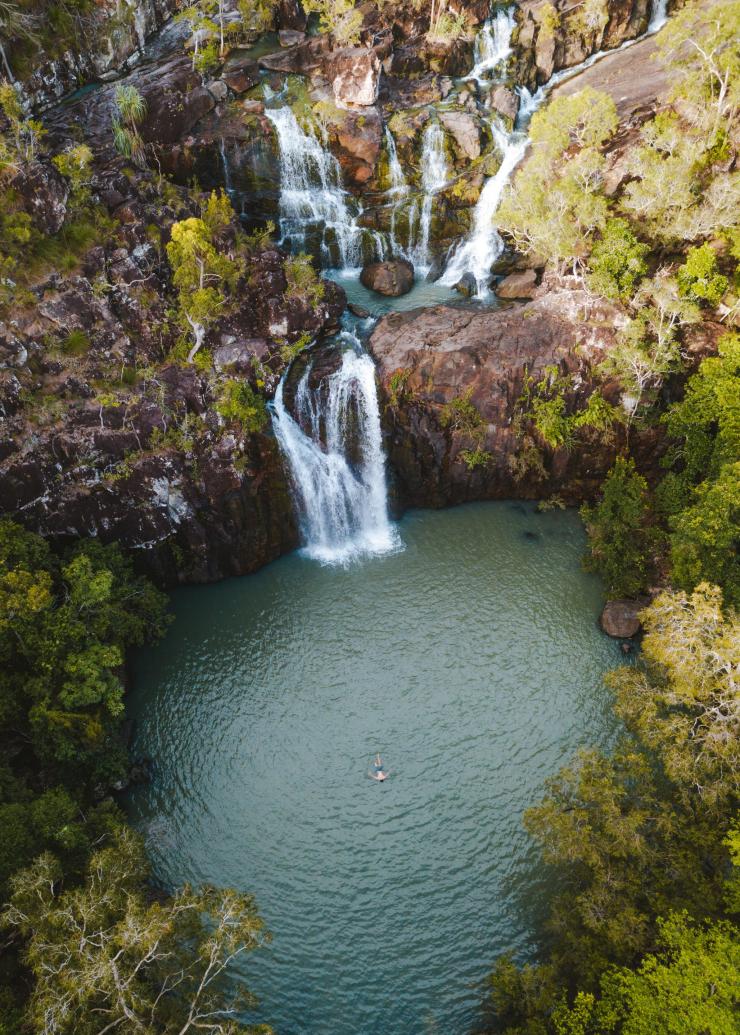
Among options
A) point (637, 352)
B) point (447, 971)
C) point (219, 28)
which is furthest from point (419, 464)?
point (219, 28)

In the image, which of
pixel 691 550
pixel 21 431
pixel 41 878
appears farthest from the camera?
pixel 21 431

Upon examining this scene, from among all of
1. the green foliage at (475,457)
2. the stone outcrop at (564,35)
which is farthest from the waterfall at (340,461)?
the stone outcrop at (564,35)

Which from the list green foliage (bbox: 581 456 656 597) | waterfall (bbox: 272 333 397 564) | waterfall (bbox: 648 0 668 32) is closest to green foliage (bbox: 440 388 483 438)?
waterfall (bbox: 272 333 397 564)

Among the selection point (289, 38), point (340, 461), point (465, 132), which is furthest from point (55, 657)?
point (289, 38)

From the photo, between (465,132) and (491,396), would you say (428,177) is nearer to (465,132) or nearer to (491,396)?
(465,132)

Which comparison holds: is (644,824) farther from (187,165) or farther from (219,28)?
(219,28)

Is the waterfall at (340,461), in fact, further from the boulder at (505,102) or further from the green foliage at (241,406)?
the boulder at (505,102)
